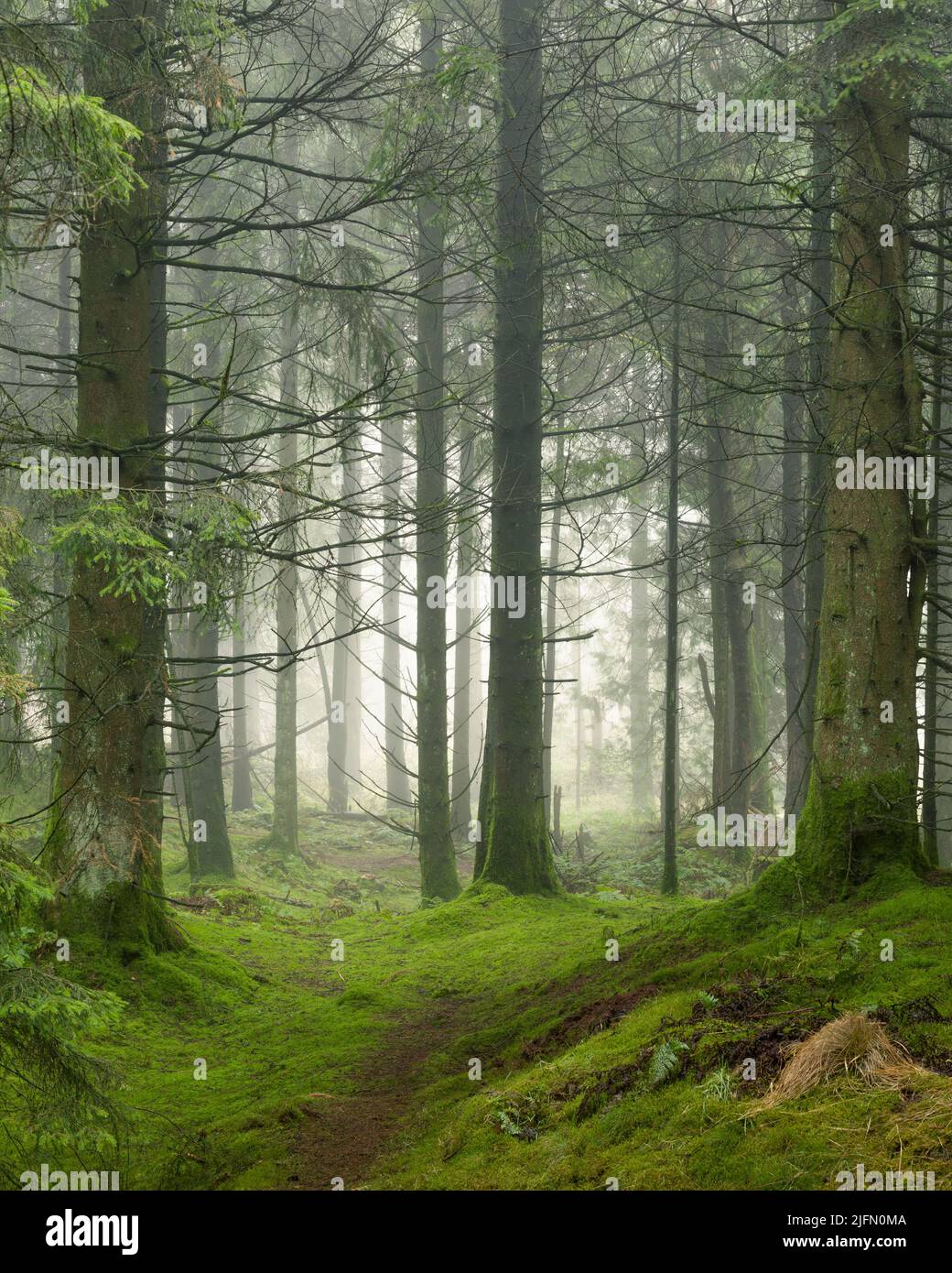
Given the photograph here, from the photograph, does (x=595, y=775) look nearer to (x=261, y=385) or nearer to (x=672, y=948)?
(x=261, y=385)

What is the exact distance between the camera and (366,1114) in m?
5.28

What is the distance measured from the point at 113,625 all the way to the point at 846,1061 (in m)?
5.34

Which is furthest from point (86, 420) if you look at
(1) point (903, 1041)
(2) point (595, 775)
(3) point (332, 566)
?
(2) point (595, 775)

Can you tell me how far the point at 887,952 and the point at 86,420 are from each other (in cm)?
622

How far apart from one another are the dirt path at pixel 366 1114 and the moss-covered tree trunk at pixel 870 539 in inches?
109

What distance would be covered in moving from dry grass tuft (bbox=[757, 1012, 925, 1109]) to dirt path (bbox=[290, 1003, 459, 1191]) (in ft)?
6.49

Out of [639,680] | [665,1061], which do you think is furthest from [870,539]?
[639,680]

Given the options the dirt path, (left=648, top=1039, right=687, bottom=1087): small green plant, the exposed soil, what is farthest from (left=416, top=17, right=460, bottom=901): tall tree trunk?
(left=648, top=1039, right=687, bottom=1087): small green plant

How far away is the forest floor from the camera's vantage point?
3705mm

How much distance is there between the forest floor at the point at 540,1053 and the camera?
371 centimetres

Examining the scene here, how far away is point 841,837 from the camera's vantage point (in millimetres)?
6133

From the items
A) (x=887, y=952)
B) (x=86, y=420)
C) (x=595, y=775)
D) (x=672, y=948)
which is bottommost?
(x=595, y=775)

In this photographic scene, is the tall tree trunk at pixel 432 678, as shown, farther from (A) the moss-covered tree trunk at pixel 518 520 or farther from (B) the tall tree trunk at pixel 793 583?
(B) the tall tree trunk at pixel 793 583
